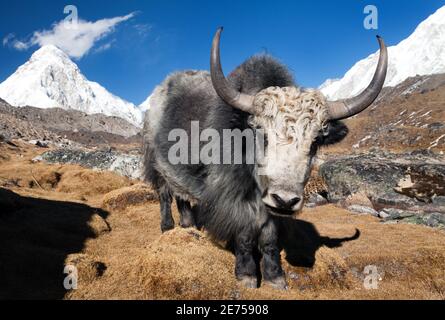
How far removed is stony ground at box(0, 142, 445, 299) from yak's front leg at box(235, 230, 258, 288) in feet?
0.54

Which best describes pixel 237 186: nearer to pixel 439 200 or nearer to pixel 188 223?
pixel 188 223

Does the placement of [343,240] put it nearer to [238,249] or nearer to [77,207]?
[238,249]

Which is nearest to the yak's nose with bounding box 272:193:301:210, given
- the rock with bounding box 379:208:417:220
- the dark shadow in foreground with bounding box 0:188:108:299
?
the dark shadow in foreground with bounding box 0:188:108:299

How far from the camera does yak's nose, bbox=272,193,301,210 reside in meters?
4.09

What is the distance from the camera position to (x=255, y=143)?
197 inches

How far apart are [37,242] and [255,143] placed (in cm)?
454

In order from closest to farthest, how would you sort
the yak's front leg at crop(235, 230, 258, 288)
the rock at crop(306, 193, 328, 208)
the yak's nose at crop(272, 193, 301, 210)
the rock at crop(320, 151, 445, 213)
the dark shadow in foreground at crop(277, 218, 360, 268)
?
the yak's nose at crop(272, 193, 301, 210), the yak's front leg at crop(235, 230, 258, 288), the dark shadow in foreground at crop(277, 218, 360, 268), the rock at crop(320, 151, 445, 213), the rock at crop(306, 193, 328, 208)

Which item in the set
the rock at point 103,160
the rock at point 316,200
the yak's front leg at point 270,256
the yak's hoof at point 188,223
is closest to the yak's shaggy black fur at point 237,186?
the yak's front leg at point 270,256

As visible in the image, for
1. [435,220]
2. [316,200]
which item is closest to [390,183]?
[316,200]

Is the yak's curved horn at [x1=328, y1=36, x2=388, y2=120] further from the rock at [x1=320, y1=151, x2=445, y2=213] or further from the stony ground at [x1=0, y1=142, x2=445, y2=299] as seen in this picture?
the rock at [x1=320, y1=151, x2=445, y2=213]

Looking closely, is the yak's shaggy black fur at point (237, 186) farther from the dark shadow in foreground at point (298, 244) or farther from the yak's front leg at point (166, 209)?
the yak's front leg at point (166, 209)

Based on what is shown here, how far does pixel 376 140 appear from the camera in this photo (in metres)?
70.1

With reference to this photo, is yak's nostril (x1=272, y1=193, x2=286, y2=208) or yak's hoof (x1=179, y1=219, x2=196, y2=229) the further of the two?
yak's hoof (x1=179, y1=219, x2=196, y2=229)

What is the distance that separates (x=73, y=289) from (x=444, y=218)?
368 inches
